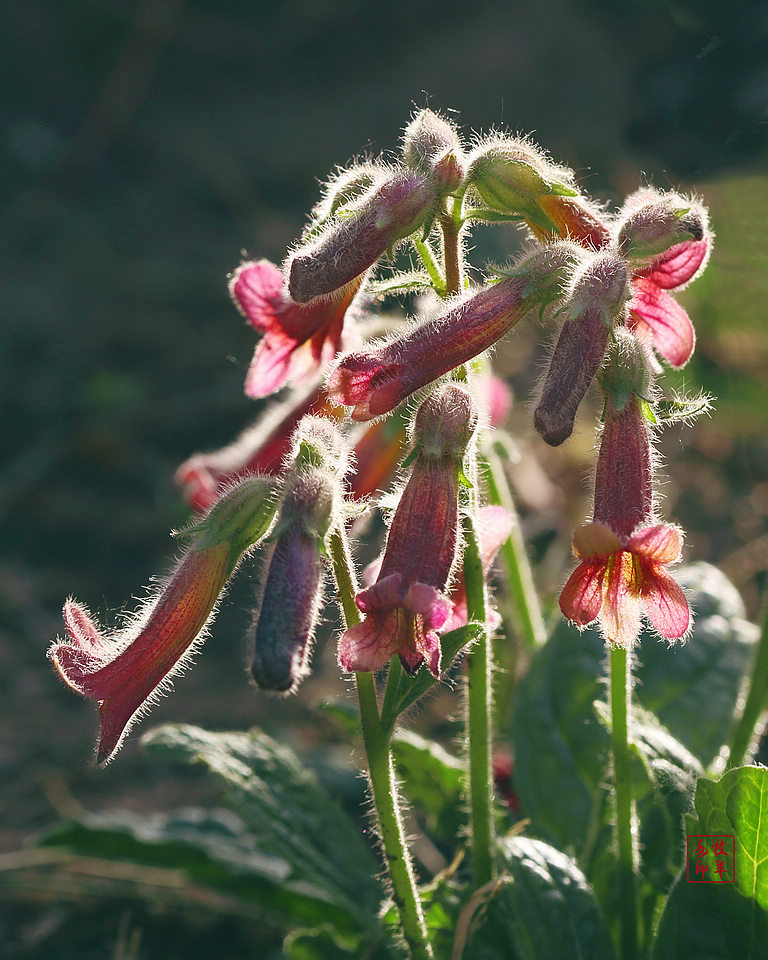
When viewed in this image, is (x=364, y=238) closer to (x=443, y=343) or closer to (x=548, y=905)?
(x=443, y=343)

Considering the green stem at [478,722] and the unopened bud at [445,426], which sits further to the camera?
the green stem at [478,722]

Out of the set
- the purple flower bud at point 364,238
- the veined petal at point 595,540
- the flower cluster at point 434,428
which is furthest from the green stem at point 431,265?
the veined petal at point 595,540

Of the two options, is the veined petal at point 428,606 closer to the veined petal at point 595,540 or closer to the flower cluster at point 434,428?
the flower cluster at point 434,428

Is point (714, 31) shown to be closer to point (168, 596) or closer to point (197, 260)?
point (197, 260)

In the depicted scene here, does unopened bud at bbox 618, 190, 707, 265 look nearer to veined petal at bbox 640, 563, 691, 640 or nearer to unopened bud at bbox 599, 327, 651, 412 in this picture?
unopened bud at bbox 599, 327, 651, 412

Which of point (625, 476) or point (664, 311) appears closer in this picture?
point (625, 476)

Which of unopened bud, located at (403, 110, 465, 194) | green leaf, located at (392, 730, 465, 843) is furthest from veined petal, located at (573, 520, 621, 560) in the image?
green leaf, located at (392, 730, 465, 843)

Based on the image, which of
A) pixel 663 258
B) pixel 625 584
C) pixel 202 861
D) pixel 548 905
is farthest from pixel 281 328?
pixel 202 861
